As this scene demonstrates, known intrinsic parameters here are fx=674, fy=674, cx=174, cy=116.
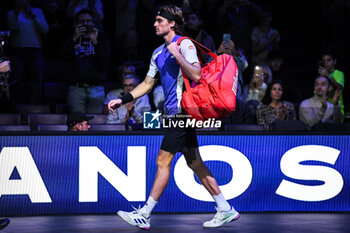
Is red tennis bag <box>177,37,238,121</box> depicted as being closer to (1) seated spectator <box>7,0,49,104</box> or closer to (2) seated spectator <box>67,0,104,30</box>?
(1) seated spectator <box>7,0,49,104</box>

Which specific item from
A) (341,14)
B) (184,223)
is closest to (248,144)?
(184,223)

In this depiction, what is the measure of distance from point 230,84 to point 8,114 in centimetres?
446

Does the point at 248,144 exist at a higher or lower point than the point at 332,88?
lower

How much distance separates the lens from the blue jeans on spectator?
34.6 ft

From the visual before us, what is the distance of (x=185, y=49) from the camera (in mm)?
6133

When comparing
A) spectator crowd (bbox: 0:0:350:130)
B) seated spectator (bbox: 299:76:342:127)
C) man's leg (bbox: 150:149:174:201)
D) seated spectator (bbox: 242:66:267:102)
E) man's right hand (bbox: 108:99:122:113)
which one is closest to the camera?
man's right hand (bbox: 108:99:122:113)

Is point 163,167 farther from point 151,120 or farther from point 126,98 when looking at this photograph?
point 151,120

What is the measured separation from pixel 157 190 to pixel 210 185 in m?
0.51

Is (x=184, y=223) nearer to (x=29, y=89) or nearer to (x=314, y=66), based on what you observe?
(x=29, y=89)

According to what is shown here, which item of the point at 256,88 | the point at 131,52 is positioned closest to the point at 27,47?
the point at 131,52

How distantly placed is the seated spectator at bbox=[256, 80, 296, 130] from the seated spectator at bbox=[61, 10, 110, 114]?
8.40 feet

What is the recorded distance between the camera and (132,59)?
1216 centimetres

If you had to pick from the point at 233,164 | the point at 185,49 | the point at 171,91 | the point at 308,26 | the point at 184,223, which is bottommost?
the point at 184,223

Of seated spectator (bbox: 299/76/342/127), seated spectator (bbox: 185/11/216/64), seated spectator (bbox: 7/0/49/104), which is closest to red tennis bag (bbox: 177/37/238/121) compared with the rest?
seated spectator (bbox: 299/76/342/127)
